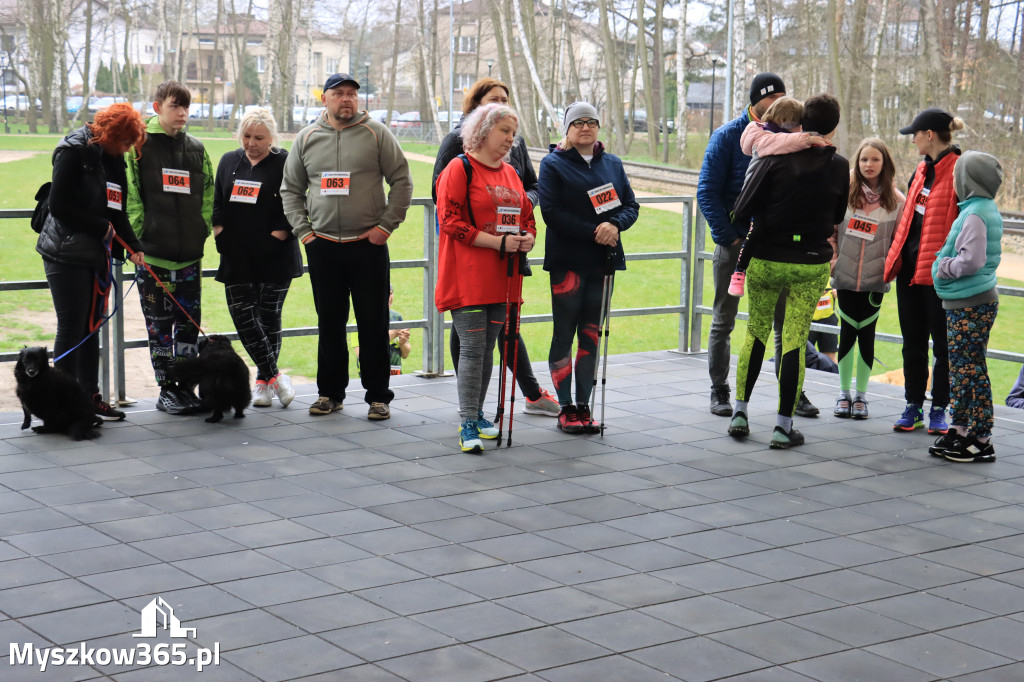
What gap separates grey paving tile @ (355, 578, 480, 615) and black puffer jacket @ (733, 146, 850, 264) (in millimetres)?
2855

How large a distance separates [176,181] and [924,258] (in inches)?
164

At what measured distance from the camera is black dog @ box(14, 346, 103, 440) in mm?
5918

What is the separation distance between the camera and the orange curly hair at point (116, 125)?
6.13 meters

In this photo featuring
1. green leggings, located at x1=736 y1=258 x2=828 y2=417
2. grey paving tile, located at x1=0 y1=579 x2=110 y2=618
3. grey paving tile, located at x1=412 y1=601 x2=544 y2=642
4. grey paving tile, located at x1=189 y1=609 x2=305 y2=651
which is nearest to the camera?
grey paving tile, located at x1=189 y1=609 x2=305 y2=651

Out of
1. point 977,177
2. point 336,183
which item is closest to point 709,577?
point 977,177

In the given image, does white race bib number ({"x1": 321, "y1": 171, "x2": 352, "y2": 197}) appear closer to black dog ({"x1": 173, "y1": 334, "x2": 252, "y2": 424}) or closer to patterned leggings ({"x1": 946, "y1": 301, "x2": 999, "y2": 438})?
black dog ({"x1": 173, "y1": 334, "x2": 252, "y2": 424})

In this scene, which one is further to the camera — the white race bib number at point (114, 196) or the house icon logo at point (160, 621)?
the white race bib number at point (114, 196)

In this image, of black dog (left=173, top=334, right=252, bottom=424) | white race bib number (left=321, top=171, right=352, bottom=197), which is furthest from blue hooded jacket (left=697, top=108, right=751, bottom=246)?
black dog (left=173, top=334, right=252, bottom=424)

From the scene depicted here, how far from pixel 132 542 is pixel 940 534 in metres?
3.26

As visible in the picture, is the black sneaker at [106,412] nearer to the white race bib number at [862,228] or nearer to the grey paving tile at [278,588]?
the grey paving tile at [278,588]

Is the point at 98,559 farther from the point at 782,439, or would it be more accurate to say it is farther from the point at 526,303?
the point at 526,303

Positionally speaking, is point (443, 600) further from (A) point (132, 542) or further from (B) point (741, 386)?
(B) point (741, 386)

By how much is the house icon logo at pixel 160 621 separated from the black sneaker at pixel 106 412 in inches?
116

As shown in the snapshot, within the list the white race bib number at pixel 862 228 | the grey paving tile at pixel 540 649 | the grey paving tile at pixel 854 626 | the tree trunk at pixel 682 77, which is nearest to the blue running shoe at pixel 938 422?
the white race bib number at pixel 862 228
